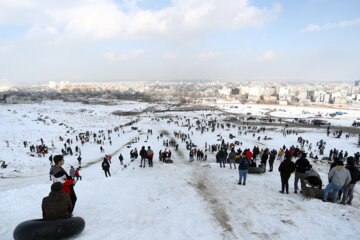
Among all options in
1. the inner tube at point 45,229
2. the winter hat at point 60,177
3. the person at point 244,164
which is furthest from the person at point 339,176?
the winter hat at point 60,177

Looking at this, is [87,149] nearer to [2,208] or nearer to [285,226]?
[2,208]

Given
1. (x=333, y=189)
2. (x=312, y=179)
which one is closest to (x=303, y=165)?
(x=312, y=179)

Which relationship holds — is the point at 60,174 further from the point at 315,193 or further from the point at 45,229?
the point at 315,193

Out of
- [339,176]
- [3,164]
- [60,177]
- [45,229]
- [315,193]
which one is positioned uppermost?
[60,177]

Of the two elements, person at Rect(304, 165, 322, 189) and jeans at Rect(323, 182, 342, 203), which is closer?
jeans at Rect(323, 182, 342, 203)

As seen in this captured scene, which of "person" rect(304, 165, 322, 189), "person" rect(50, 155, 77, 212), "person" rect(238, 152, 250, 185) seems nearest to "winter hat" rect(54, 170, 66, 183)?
"person" rect(50, 155, 77, 212)

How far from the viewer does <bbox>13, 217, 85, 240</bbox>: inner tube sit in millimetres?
3537

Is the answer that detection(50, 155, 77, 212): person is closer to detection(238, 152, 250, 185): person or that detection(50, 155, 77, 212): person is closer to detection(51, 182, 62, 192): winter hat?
detection(51, 182, 62, 192): winter hat

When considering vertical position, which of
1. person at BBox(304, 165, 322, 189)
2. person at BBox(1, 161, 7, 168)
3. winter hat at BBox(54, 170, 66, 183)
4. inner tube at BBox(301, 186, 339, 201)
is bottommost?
person at BBox(1, 161, 7, 168)

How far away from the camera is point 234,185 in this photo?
8.45 meters

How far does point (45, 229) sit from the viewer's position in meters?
3.63

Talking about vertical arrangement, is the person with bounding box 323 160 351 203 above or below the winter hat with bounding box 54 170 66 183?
below

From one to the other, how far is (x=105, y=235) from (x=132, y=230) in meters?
0.62

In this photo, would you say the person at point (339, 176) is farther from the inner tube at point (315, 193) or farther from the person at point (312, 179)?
the person at point (312, 179)
